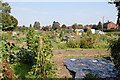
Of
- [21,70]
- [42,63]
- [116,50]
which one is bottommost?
[21,70]

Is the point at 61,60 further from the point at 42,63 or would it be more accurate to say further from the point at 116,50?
the point at 116,50

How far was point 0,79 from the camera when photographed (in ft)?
11.4

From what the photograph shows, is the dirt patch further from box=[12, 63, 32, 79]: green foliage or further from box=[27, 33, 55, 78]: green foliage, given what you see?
box=[12, 63, 32, 79]: green foliage

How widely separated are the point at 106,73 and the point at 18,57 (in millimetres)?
3709

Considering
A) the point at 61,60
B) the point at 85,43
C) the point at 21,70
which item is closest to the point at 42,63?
the point at 21,70

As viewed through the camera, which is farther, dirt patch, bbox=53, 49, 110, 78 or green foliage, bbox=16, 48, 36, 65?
green foliage, bbox=16, 48, 36, 65

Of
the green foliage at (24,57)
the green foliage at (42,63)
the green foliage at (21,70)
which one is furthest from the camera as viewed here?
the green foliage at (24,57)

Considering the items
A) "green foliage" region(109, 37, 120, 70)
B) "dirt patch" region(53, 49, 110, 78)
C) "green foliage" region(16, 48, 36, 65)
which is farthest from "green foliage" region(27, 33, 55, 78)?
"green foliage" region(109, 37, 120, 70)

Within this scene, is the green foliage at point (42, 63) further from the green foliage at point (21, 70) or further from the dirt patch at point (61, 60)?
the green foliage at point (21, 70)

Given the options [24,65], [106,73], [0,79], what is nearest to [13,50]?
[24,65]

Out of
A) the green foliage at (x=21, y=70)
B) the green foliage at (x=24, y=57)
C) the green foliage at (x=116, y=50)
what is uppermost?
the green foliage at (x=116, y=50)

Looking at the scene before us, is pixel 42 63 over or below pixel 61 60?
over

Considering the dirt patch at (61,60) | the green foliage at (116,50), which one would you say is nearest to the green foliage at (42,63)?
the dirt patch at (61,60)

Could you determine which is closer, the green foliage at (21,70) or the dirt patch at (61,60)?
the dirt patch at (61,60)
